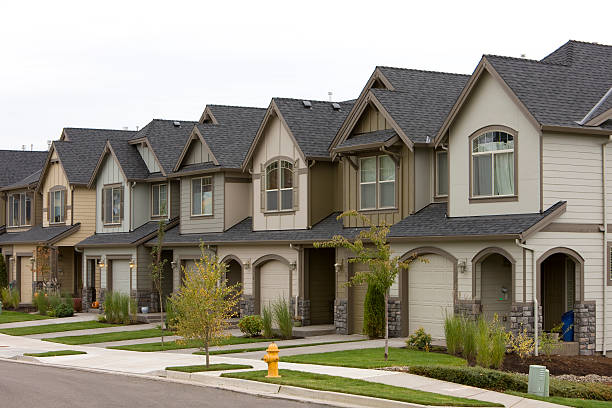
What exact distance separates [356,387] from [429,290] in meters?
9.99

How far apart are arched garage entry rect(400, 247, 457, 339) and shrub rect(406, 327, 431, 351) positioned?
103 cm

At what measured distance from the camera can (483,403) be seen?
16.4 metres

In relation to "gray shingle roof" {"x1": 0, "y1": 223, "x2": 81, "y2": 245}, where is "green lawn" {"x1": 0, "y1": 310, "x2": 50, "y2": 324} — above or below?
below

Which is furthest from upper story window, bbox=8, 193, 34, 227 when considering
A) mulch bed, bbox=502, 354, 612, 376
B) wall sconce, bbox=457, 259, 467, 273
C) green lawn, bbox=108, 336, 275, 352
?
mulch bed, bbox=502, 354, 612, 376

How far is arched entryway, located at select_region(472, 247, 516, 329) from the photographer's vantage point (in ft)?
84.3

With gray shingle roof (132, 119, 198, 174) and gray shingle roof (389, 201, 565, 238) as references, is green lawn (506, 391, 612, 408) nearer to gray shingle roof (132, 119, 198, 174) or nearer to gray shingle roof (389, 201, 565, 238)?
gray shingle roof (389, 201, 565, 238)

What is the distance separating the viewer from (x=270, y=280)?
112 feet

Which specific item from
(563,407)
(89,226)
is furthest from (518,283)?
(89,226)

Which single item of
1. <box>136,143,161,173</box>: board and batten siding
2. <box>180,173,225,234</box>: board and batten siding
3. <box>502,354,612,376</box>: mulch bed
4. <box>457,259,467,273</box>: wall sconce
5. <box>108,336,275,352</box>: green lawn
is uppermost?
<box>136,143,161,173</box>: board and batten siding

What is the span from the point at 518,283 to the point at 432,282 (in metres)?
3.47

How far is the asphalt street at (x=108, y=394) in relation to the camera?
16.7m

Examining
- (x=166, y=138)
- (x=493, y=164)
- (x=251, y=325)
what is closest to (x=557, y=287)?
(x=493, y=164)

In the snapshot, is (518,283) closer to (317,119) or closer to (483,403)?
(483,403)

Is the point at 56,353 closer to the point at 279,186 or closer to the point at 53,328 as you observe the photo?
the point at 53,328
